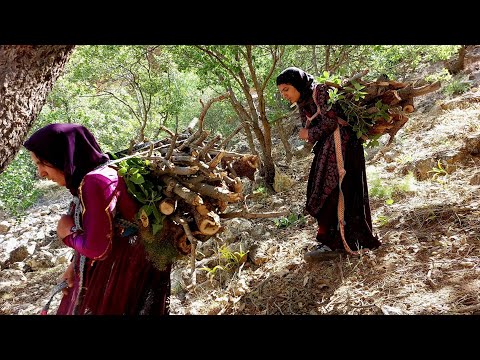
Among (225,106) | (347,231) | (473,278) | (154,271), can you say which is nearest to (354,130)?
(347,231)

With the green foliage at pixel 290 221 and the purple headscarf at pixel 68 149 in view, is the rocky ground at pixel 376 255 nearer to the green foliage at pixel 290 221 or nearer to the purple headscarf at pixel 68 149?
the green foliage at pixel 290 221

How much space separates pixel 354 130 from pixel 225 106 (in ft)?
27.7

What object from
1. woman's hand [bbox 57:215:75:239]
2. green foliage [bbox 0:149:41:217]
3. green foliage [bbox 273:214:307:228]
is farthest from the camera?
green foliage [bbox 0:149:41:217]

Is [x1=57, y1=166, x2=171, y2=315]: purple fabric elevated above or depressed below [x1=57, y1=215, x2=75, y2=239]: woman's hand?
below

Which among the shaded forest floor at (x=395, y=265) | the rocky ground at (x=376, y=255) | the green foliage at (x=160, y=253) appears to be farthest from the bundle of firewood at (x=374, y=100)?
the green foliage at (x=160, y=253)

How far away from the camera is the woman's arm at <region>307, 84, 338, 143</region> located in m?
2.91

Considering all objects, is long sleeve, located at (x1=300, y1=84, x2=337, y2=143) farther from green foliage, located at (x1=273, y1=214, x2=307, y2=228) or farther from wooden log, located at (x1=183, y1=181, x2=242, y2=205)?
green foliage, located at (x1=273, y1=214, x2=307, y2=228)

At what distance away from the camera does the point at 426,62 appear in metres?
10.1

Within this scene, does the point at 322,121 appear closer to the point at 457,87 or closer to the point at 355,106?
the point at 355,106

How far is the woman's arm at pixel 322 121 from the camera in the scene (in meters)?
2.91

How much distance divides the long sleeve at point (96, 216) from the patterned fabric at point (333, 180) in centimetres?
181

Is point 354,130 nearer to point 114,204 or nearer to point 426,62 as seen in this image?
point 114,204

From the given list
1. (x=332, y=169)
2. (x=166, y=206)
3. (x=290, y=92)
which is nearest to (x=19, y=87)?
(x=166, y=206)

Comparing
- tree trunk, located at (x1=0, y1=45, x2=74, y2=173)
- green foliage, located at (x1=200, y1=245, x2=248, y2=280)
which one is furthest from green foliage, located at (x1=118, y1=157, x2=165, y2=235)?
green foliage, located at (x1=200, y1=245, x2=248, y2=280)
